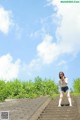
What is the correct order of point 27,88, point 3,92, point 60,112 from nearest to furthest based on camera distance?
point 60,112 < point 3,92 < point 27,88

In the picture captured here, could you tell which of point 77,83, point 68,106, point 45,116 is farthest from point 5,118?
point 77,83

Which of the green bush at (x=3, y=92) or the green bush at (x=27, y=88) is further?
the green bush at (x=27, y=88)

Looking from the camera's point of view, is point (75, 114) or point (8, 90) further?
point (8, 90)

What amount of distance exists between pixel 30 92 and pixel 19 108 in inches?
454

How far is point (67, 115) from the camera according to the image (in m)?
22.7

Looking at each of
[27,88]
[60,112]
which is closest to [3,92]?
[27,88]

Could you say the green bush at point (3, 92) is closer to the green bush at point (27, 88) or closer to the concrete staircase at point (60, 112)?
the green bush at point (27, 88)

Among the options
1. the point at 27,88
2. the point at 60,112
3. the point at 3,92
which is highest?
the point at 27,88

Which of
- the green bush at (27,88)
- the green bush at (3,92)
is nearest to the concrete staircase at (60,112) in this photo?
the green bush at (27,88)

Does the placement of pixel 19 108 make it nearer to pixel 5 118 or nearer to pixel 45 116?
pixel 45 116

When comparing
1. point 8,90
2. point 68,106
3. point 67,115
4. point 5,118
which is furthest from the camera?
point 8,90

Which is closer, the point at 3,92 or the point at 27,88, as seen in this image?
the point at 3,92

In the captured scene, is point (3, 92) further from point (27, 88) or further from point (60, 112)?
point (60, 112)

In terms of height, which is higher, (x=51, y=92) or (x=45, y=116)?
(x=51, y=92)
